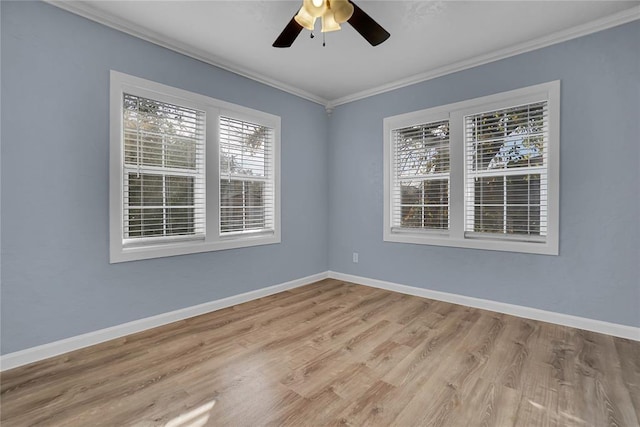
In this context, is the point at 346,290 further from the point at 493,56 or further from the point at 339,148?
the point at 493,56

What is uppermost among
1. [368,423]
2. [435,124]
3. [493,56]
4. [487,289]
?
[493,56]

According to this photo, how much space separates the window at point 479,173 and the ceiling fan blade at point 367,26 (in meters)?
1.67

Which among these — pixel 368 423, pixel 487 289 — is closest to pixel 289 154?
pixel 487 289

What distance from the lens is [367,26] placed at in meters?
2.12

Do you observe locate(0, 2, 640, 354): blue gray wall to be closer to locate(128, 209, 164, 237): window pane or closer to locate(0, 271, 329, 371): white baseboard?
locate(0, 271, 329, 371): white baseboard

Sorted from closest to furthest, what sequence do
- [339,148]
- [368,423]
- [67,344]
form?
[368,423]
[67,344]
[339,148]

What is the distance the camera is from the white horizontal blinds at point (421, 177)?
11.8 feet

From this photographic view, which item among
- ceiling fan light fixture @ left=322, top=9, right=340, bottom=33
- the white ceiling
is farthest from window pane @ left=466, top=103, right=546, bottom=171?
ceiling fan light fixture @ left=322, top=9, right=340, bottom=33

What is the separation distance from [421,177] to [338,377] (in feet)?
8.69

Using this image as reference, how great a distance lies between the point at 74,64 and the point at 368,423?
129 inches

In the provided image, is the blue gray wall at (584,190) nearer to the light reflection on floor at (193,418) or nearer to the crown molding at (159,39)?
the crown molding at (159,39)

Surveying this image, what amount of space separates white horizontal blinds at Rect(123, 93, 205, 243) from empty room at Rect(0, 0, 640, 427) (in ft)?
0.07

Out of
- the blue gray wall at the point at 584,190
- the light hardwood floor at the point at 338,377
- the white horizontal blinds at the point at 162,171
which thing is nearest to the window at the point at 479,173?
the blue gray wall at the point at 584,190

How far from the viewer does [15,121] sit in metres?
2.11
